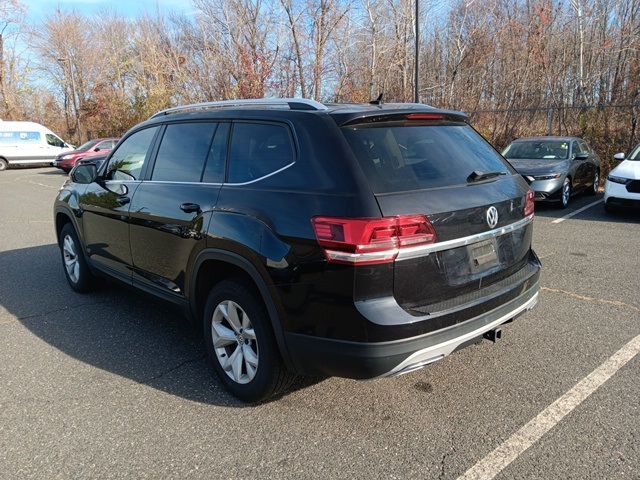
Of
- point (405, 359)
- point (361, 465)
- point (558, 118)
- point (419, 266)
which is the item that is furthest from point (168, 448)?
point (558, 118)

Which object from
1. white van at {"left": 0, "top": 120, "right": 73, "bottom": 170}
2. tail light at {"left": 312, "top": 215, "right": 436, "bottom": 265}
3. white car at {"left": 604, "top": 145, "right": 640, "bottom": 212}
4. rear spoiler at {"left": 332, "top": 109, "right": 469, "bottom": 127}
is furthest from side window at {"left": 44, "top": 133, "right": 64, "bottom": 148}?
tail light at {"left": 312, "top": 215, "right": 436, "bottom": 265}

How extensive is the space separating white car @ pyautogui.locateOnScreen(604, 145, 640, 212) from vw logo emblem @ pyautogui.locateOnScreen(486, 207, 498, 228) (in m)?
7.13

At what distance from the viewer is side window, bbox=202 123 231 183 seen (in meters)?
3.29

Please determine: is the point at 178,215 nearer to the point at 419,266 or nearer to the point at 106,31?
the point at 419,266

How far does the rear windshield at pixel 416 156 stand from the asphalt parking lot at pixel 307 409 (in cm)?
136

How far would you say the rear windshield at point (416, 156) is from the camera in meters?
2.68

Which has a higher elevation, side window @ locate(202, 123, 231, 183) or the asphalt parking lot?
side window @ locate(202, 123, 231, 183)

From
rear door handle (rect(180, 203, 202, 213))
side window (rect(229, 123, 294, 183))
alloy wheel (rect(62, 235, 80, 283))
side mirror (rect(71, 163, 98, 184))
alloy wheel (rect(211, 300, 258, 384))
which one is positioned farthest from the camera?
alloy wheel (rect(62, 235, 80, 283))

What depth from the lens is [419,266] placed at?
Result: 257 centimetres

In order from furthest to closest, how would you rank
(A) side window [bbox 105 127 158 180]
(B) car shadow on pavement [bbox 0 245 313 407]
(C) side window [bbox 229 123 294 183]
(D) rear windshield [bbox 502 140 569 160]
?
(D) rear windshield [bbox 502 140 569 160]
(A) side window [bbox 105 127 158 180]
(B) car shadow on pavement [bbox 0 245 313 407]
(C) side window [bbox 229 123 294 183]

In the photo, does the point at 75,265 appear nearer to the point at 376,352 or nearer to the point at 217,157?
the point at 217,157

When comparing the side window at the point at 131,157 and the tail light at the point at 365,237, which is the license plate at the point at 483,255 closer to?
the tail light at the point at 365,237

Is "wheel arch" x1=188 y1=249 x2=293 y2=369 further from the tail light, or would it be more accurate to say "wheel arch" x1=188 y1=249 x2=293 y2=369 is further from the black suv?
the tail light

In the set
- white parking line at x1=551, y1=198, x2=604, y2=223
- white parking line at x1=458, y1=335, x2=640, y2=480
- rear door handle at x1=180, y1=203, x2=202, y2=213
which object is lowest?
white parking line at x1=551, y1=198, x2=604, y2=223
